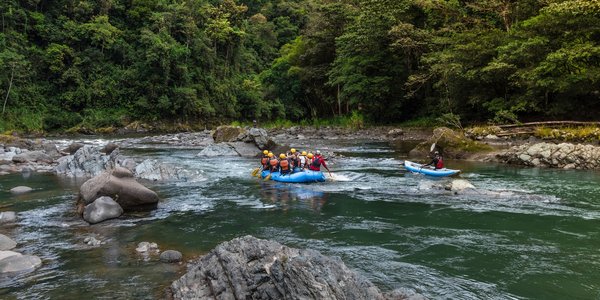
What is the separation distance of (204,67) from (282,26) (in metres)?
27.5

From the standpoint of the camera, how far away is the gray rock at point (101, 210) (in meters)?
9.60

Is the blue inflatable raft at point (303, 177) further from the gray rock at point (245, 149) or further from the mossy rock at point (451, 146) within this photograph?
the gray rock at point (245, 149)

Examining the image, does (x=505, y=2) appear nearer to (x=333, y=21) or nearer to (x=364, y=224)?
(x=333, y=21)

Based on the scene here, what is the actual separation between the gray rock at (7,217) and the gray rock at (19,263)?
342cm

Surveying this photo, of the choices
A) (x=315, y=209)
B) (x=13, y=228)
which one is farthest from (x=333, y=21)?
(x=13, y=228)

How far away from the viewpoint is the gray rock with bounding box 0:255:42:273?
6.64m

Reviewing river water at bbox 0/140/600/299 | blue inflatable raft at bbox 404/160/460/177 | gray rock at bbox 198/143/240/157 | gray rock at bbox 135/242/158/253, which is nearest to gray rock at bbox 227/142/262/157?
gray rock at bbox 198/143/240/157

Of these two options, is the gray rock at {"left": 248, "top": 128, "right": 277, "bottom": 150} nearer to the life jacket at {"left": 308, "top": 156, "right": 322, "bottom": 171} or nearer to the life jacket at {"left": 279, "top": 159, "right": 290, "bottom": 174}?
the life jacket at {"left": 279, "top": 159, "right": 290, "bottom": 174}

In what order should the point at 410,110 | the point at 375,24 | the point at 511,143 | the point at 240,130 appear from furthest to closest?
the point at 410,110 < the point at 375,24 < the point at 240,130 < the point at 511,143

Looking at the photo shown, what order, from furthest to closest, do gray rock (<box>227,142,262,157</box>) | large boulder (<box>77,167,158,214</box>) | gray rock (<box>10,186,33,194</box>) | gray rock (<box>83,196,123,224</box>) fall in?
gray rock (<box>227,142,262,157</box>) < gray rock (<box>10,186,33,194</box>) < large boulder (<box>77,167,158,214</box>) < gray rock (<box>83,196,123,224</box>)

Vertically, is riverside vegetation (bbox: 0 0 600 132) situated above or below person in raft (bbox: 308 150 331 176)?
above

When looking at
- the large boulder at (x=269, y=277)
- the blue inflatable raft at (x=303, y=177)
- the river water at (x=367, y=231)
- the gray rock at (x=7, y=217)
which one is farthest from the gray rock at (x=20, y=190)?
the large boulder at (x=269, y=277)

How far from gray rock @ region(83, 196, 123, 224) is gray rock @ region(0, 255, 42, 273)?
2503 millimetres

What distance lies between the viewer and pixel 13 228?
30.1ft
